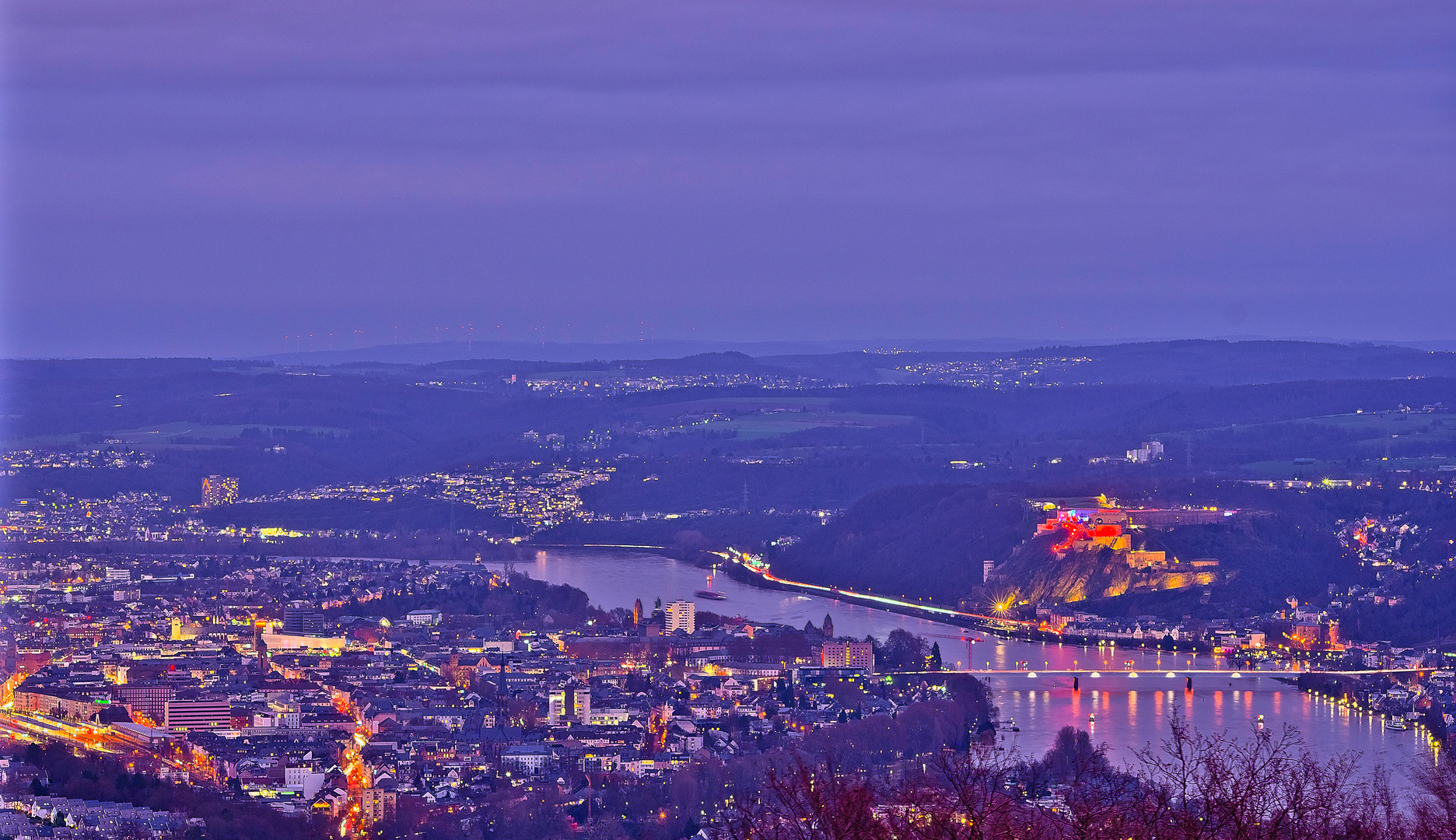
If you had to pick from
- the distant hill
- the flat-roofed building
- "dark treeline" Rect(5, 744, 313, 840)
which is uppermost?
"dark treeline" Rect(5, 744, 313, 840)

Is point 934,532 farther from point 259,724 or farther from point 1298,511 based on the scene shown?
point 259,724

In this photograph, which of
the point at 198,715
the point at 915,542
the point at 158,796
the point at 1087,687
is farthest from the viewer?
the point at 915,542

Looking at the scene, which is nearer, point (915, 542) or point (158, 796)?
point (158, 796)

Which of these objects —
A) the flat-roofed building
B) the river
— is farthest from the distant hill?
the flat-roofed building

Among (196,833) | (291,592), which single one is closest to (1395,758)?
(196,833)

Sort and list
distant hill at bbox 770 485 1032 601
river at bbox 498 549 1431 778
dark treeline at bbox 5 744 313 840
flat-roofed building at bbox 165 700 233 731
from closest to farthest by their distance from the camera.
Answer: dark treeline at bbox 5 744 313 840, river at bbox 498 549 1431 778, flat-roofed building at bbox 165 700 233 731, distant hill at bbox 770 485 1032 601

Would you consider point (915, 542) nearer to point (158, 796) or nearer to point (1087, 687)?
point (1087, 687)

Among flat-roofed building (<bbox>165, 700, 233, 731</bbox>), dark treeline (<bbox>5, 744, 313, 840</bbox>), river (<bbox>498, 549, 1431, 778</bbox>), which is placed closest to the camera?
dark treeline (<bbox>5, 744, 313, 840</bbox>)

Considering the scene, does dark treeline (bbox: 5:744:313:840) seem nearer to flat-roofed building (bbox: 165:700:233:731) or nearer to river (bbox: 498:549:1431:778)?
flat-roofed building (bbox: 165:700:233:731)

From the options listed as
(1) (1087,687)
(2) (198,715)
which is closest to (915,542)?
(1) (1087,687)
